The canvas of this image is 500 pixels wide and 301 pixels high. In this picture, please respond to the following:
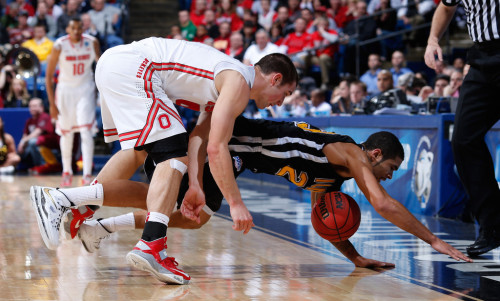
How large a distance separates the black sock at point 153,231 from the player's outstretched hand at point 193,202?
0.31 meters

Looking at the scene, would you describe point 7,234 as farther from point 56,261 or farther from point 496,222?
point 496,222

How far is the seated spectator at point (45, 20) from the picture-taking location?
650 inches

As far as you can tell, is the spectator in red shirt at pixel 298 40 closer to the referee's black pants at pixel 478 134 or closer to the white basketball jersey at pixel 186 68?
the referee's black pants at pixel 478 134

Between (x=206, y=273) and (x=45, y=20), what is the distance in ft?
44.4

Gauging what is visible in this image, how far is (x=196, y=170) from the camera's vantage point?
4156 millimetres

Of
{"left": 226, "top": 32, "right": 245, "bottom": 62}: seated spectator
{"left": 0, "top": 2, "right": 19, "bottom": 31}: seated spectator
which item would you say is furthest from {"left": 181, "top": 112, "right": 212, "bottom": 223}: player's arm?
{"left": 0, "top": 2, "right": 19, "bottom": 31}: seated spectator

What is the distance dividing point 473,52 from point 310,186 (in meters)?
1.20

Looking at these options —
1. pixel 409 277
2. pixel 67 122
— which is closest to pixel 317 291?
pixel 409 277

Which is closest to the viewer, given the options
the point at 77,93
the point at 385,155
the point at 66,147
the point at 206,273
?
the point at 206,273

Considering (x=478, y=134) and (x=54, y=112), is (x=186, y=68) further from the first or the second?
(x=54, y=112)

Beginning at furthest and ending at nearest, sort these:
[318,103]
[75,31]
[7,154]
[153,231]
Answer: [7,154] < [318,103] < [75,31] < [153,231]

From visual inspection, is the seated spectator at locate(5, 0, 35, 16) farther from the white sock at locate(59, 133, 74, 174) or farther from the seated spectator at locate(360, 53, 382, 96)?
the seated spectator at locate(360, 53, 382, 96)

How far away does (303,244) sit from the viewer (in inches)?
212

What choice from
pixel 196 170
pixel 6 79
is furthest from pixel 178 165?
pixel 6 79
